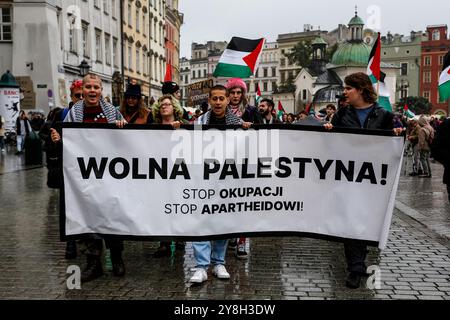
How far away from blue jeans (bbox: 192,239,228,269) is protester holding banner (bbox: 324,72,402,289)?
4.20 ft

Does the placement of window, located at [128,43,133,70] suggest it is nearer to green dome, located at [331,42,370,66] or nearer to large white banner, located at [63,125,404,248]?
large white banner, located at [63,125,404,248]

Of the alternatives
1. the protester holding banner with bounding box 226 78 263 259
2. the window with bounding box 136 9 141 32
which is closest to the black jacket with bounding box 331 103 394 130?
the protester holding banner with bounding box 226 78 263 259

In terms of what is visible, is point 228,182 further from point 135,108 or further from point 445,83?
Result: point 445,83

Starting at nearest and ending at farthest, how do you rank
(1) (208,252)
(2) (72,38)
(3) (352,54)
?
(1) (208,252), (2) (72,38), (3) (352,54)

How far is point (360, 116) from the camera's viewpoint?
18.4 feet

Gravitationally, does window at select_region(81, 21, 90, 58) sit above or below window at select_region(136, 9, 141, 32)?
below

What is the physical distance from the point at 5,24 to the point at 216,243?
27.5 meters

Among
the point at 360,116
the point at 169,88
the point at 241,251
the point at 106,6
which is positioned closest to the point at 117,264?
the point at 241,251

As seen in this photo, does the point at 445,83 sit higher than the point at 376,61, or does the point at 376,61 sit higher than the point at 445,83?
the point at 376,61

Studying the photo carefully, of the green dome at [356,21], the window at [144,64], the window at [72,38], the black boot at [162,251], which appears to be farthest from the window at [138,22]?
the green dome at [356,21]

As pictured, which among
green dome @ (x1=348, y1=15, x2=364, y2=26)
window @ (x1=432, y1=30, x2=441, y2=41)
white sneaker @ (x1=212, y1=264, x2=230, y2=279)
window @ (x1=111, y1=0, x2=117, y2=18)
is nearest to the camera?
white sneaker @ (x1=212, y1=264, x2=230, y2=279)

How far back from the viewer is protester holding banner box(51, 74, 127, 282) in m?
5.50

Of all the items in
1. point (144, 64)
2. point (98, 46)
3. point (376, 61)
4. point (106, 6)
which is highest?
point (106, 6)

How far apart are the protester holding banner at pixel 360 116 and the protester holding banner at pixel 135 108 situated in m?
2.40
